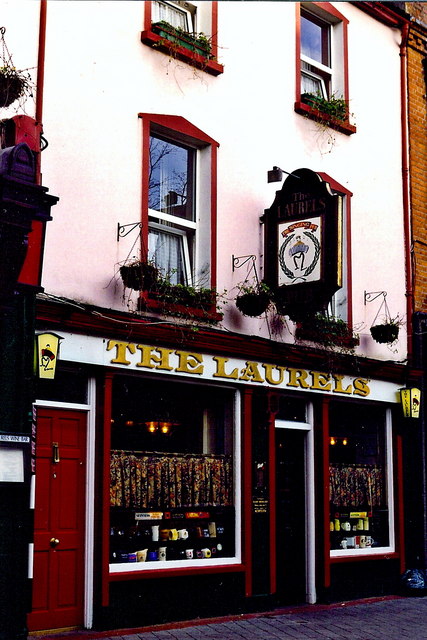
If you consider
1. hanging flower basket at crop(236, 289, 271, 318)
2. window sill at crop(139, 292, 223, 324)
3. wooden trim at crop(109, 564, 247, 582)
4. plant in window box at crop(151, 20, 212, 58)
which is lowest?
wooden trim at crop(109, 564, 247, 582)

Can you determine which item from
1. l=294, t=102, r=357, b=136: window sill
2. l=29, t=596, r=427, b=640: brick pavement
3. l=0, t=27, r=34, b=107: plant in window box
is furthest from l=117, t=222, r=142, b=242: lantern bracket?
l=29, t=596, r=427, b=640: brick pavement

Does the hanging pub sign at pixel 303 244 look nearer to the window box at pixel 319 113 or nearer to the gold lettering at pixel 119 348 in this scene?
the window box at pixel 319 113

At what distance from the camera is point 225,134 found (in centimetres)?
1205

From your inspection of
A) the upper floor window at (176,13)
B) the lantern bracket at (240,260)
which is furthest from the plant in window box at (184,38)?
the lantern bracket at (240,260)

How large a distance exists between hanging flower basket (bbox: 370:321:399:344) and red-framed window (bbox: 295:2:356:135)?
3084 mm

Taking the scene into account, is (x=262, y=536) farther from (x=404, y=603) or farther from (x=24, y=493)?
(x=24, y=493)

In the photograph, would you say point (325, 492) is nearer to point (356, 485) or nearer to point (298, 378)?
point (356, 485)

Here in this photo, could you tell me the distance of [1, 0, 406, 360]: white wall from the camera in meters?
10.1

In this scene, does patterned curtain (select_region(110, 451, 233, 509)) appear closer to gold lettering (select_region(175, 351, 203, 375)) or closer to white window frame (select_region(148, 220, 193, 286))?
gold lettering (select_region(175, 351, 203, 375))

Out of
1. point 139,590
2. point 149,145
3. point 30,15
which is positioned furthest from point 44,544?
point 30,15

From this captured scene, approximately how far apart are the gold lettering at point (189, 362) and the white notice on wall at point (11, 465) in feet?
12.0

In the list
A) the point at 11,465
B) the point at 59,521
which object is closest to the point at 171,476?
the point at 59,521

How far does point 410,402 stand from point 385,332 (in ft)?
4.41

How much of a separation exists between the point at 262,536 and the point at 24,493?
4.98 metres
